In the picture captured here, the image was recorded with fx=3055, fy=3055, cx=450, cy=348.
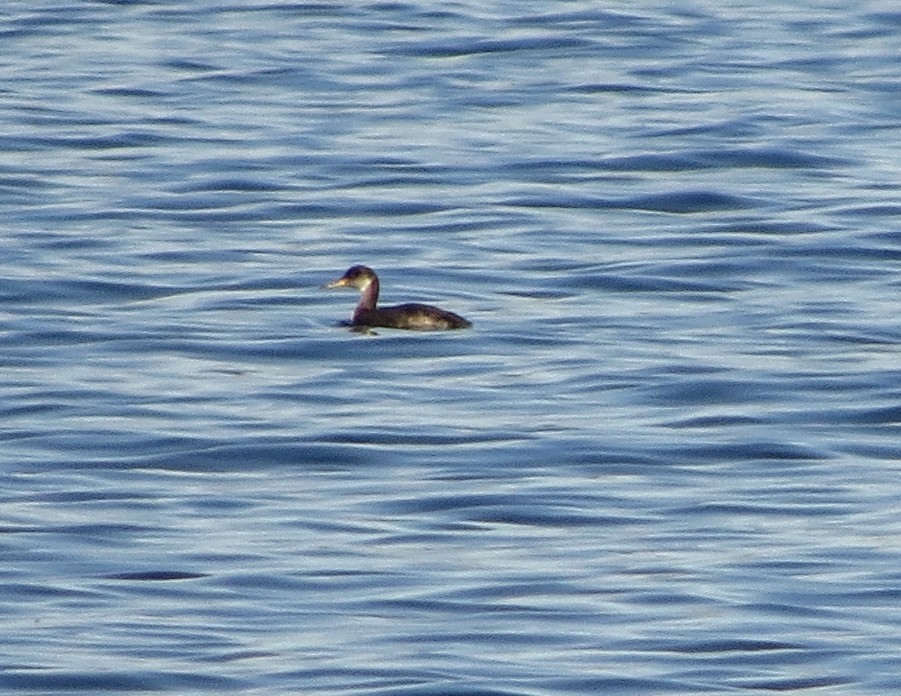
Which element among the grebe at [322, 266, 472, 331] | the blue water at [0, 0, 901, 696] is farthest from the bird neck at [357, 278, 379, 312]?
the blue water at [0, 0, 901, 696]

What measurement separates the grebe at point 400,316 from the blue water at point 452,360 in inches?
3.5

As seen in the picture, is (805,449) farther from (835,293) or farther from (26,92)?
(26,92)

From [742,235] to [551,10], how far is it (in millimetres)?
9733

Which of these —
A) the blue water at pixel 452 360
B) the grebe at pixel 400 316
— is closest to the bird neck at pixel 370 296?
the grebe at pixel 400 316

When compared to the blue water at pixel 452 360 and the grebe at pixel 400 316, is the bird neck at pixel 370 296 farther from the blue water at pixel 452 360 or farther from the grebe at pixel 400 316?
the blue water at pixel 452 360

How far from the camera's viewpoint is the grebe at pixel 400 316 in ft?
46.8

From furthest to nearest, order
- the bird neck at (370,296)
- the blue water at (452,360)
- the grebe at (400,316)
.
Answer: the bird neck at (370,296)
the grebe at (400,316)
the blue water at (452,360)

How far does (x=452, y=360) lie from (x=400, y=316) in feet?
1.80

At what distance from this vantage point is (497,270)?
16266 millimetres

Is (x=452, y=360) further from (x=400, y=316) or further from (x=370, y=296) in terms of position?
(x=370, y=296)

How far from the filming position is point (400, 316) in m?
14.3

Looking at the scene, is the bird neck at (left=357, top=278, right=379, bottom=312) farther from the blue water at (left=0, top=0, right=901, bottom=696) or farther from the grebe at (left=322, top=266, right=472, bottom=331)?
the blue water at (left=0, top=0, right=901, bottom=696)

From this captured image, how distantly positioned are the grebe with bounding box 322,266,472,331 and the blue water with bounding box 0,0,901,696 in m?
0.09

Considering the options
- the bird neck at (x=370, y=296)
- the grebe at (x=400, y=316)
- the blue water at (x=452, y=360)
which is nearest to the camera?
the blue water at (x=452, y=360)
